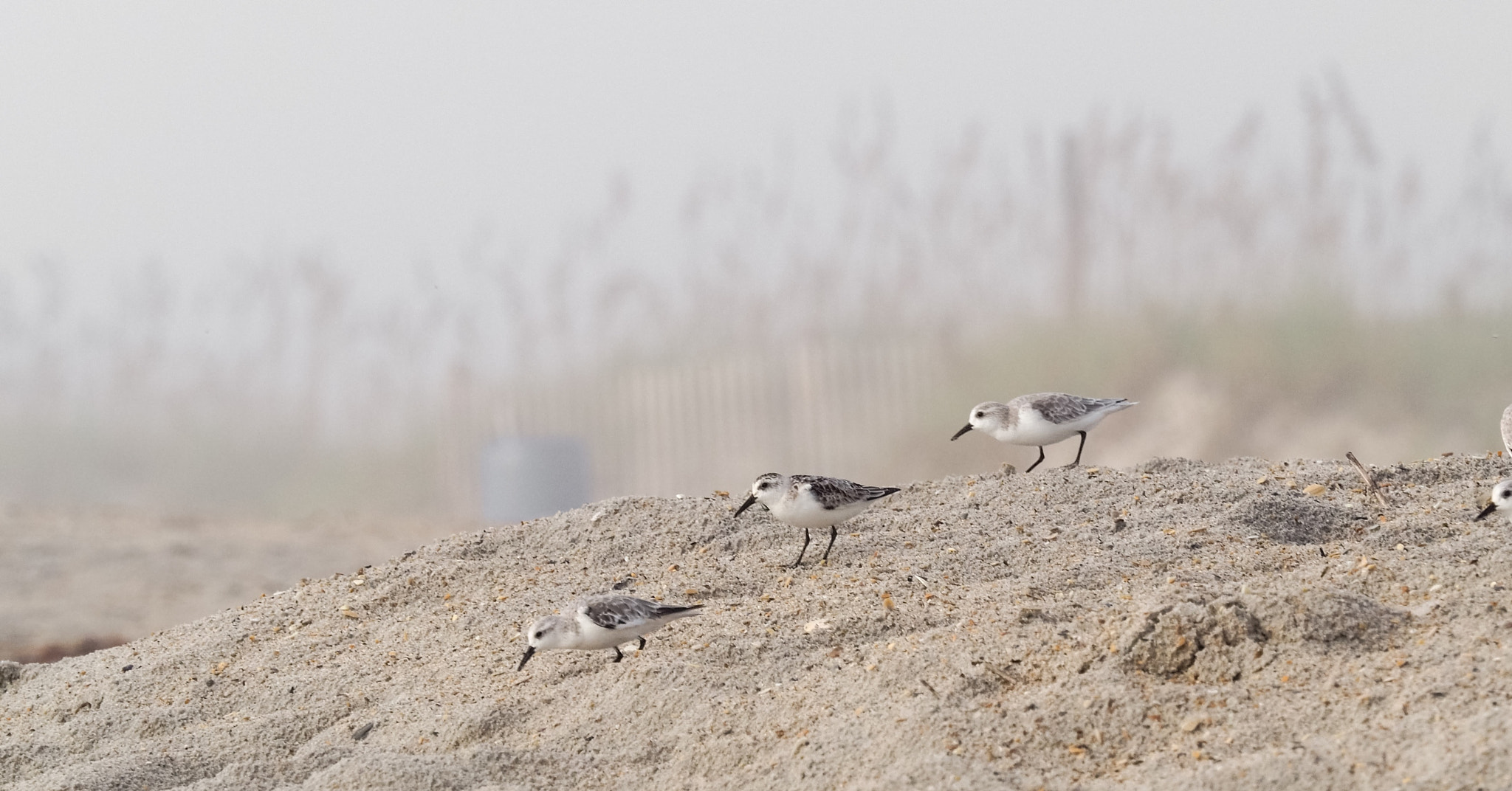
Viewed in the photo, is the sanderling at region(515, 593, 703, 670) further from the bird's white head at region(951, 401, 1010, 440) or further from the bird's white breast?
the bird's white head at region(951, 401, 1010, 440)

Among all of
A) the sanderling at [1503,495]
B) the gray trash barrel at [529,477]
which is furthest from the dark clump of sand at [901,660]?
the gray trash barrel at [529,477]

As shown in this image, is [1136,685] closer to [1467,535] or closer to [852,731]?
[852,731]

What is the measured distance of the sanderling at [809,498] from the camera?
13.2 feet

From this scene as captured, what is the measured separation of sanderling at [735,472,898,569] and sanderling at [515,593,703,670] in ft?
2.16

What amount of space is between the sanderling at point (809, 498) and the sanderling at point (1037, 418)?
3.01 ft

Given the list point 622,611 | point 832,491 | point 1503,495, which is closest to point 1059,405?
point 832,491

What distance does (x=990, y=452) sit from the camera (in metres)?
12.3

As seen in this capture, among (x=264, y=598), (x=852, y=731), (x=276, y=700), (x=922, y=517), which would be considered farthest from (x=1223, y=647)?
(x=264, y=598)

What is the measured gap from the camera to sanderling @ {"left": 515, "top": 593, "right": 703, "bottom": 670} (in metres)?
3.40

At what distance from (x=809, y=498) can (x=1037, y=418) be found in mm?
1283

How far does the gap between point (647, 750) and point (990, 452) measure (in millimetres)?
9497

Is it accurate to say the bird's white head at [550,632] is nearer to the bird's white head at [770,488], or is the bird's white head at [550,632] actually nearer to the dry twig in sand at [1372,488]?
the bird's white head at [770,488]

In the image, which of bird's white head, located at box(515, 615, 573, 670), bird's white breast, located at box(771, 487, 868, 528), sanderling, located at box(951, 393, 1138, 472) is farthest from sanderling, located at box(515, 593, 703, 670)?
sanderling, located at box(951, 393, 1138, 472)

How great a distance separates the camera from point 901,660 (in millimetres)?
3184
